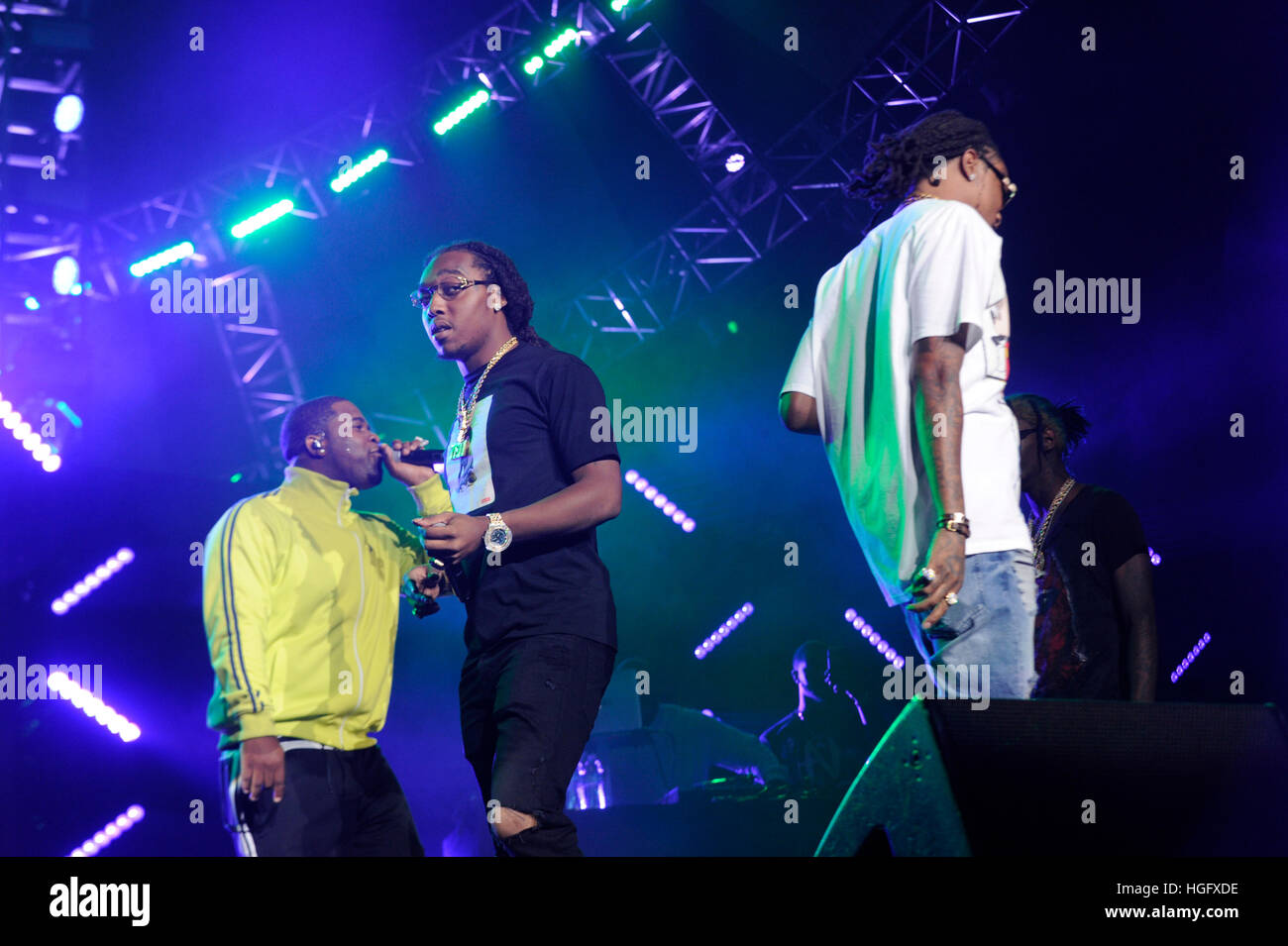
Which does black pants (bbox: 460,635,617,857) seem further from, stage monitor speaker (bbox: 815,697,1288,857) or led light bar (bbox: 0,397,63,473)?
led light bar (bbox: 0,397,63,473)

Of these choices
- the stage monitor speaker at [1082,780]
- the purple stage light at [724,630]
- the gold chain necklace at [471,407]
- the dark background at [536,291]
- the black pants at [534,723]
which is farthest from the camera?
the purple stage light at [724,630]

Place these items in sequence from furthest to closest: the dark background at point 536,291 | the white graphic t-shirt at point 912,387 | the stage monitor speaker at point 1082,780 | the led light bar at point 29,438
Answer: the dark background at point 536,291, the led light bar at point 29,438, the white graphic t-shirt at point 912,387, the stage monitor speaker at point 1082,780

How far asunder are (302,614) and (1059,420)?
9.25 ft

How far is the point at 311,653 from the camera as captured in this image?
3.11m

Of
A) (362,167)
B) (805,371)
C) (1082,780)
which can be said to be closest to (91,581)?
(362,167)

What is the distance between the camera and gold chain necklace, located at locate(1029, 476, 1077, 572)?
11.4 feet

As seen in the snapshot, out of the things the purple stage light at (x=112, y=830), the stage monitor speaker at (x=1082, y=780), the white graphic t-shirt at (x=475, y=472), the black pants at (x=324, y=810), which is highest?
the white graphic t-shirt at (x=475, y=472)

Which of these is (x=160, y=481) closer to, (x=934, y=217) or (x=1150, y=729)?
(x=934, y=217)

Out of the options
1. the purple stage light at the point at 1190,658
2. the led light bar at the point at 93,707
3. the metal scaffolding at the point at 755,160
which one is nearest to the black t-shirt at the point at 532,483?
the metal scaffolding at the point at 755,160

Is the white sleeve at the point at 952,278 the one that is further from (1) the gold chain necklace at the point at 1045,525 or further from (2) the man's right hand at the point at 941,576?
(1) the gold chain necklace at the point at 1045,525

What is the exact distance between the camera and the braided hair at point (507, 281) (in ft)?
9.74

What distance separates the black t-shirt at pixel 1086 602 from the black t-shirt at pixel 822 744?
2.12 m

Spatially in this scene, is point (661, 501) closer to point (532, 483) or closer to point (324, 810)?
point (324, 810)

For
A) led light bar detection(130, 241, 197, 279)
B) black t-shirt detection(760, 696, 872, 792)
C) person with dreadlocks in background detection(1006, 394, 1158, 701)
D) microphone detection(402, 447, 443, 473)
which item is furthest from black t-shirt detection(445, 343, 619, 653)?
led light bar detection(130, 241, 197, 279)
